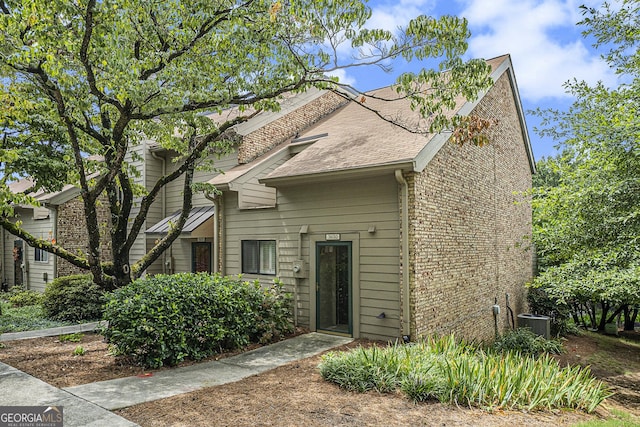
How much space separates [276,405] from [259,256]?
628cm

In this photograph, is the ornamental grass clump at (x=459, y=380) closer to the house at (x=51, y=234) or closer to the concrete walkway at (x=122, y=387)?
the concrete walkway at (x=122, y=387)

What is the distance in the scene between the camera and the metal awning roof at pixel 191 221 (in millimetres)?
13116

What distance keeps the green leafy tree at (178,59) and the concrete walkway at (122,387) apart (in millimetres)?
3296

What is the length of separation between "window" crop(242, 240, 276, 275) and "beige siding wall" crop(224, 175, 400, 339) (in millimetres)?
231

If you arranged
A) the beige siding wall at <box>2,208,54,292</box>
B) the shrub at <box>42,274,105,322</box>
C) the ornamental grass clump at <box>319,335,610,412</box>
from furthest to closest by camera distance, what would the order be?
the beige siding wall at <box>2,208,54,292</box> → the shrub at <box>42,274,105,322</box> → the ornamental grass clump at <box>319,335,610,412</box>

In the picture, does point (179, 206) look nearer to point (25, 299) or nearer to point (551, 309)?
point (25, 299)

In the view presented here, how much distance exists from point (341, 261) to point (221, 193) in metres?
3.68

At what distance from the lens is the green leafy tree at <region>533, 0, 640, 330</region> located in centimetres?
913

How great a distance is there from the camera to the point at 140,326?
283 inches

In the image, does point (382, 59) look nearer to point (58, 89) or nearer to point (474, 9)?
point (474, 9)

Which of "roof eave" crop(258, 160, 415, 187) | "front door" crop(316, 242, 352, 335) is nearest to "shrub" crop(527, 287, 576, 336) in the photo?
"front door" crop(316, 242, 352, 335)

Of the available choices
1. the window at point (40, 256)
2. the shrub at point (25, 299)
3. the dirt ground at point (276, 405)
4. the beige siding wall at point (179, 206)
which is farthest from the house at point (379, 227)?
the window at point (40, 256)

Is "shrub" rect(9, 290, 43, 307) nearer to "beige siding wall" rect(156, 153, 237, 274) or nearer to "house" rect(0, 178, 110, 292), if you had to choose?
"house" rect(0, 178, 110, 292)

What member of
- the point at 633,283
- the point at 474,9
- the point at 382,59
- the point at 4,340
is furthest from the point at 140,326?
the point at 633,283
